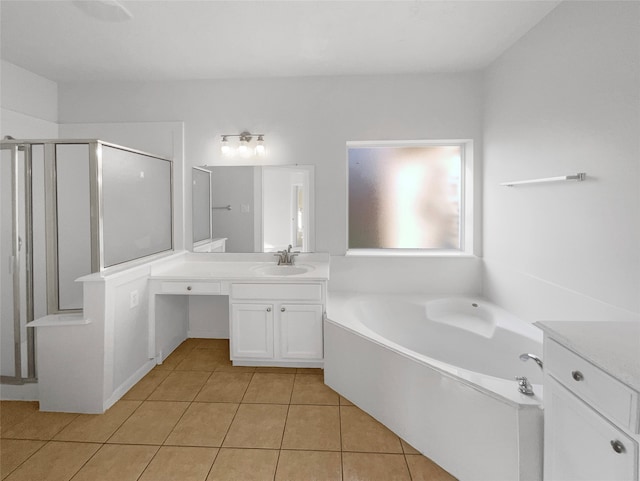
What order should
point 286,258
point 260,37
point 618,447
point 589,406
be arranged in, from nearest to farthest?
point 618,447 → point 589,406 → point 260,37 → point 286,258

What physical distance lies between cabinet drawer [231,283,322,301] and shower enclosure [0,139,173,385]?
87cm

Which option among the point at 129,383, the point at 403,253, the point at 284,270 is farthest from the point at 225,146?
the point at 129,383

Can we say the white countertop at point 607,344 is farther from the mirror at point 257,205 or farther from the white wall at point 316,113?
the mirror at point 257,205

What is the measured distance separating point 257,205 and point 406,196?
138cm

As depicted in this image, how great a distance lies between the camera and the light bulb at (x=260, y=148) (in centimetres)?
311

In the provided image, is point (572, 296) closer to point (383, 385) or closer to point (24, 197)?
point (383, 385)

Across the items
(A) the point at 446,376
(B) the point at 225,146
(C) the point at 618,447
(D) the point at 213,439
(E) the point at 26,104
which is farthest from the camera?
(B) the point at 225,146

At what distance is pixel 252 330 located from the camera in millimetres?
2641

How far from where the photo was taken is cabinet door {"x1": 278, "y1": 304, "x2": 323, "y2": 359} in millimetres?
2594

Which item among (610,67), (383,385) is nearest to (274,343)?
(383,385)

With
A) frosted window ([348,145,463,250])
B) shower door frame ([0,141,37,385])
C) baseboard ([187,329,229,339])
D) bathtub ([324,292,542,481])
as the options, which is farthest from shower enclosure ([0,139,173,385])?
frosted window ([348,145,463,250])

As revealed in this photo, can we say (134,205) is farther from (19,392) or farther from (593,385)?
(593,385)

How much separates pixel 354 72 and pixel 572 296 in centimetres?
231

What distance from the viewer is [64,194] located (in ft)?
7.30
